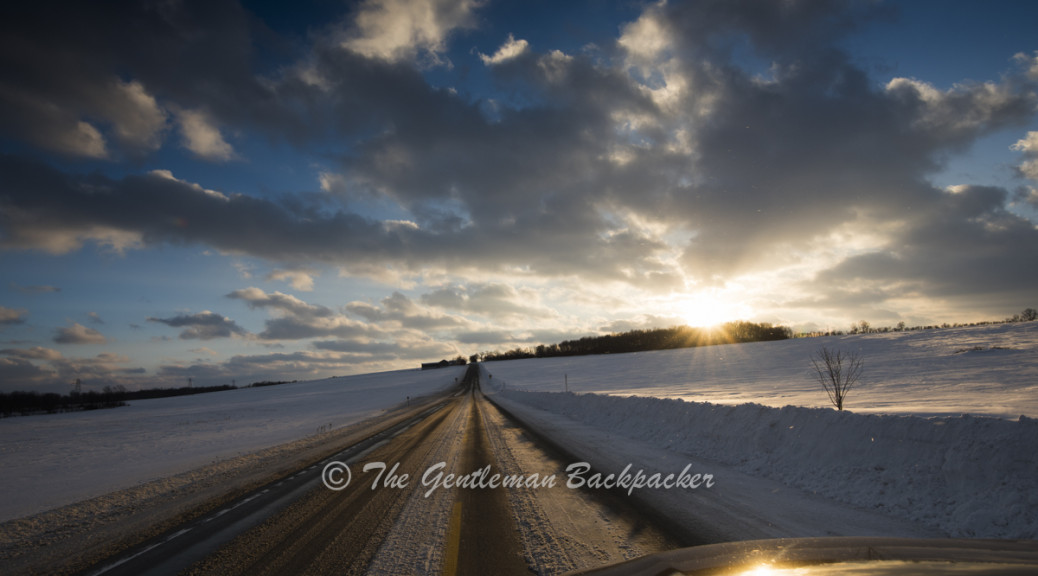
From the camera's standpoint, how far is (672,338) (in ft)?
373

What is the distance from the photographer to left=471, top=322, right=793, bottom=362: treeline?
9000cm

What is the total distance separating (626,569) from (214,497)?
947 centimetres

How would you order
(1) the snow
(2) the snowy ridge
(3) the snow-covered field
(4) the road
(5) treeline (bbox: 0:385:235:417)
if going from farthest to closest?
(5) treeline (bbox: 0:385:235:417)
(3) the snow-covered field
(1) the snow
(2) the snowy ridge
(4) the road

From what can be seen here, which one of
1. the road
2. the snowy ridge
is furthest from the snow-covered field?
the road

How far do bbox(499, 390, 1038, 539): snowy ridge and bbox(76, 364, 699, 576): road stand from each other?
3.52 metres

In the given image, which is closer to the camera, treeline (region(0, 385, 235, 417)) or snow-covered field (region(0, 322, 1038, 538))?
snow-covered field (region(0, 322, 1038, 538))

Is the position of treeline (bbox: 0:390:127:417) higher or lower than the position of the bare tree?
lower

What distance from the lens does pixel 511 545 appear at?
5082 millimetres

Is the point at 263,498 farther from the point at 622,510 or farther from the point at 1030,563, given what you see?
the point at 1030,563

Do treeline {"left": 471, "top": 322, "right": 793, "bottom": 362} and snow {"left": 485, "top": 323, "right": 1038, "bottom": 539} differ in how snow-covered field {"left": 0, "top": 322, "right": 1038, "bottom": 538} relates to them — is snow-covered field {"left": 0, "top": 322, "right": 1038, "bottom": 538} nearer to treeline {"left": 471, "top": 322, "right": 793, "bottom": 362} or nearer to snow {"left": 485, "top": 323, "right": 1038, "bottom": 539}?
snow {"left": 485, "top": 323, "right": 1038, "bottom": 539}

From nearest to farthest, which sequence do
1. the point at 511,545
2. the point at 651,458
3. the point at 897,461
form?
the point at 511,545 < the point at 897,461 < the point at 651,458

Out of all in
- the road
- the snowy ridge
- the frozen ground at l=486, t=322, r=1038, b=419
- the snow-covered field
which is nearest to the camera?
the road

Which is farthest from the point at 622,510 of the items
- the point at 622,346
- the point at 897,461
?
the point at 622,346

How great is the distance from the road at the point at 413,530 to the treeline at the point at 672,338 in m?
85.2
